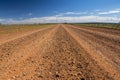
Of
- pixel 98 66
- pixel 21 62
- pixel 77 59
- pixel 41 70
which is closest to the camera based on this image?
pixel 41 70

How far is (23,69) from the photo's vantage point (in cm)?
652

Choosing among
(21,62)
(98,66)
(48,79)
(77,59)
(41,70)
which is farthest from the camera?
(77,59)

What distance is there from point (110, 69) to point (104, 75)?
0.85 meters

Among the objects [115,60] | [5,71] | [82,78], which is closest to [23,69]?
[5,71]

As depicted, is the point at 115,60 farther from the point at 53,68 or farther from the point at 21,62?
the point at 21,62

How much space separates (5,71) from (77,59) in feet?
10.9

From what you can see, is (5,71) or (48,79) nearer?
(48,79)

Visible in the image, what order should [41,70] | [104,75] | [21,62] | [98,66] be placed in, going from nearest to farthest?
[104,75], [41,70], [98,66], [21,62]

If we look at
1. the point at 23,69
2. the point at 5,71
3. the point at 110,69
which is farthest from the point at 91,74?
the point at 5,71

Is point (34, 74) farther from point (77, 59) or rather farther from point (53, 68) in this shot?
point (77, 59)

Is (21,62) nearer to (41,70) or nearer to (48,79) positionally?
(41,70)

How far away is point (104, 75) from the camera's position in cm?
587

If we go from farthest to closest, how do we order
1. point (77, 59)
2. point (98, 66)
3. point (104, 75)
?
point (77, 59)
point (98, 66)
point (104, 75)

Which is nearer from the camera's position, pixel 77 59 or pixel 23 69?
pixel 23 69
